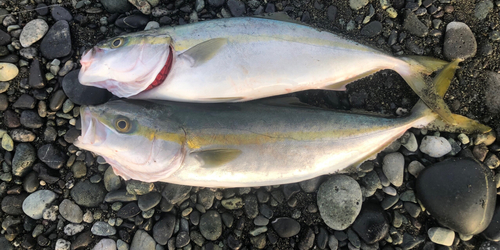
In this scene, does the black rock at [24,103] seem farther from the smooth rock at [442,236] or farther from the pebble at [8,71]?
the smooth rock at [442,236]

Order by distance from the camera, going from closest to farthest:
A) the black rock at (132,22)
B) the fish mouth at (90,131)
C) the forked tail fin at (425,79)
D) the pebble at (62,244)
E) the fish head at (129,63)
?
the fish mouth at (90,131)
the fish head at (129,63)
the forked tail fin at (425,79)
the pebble at (62,244)
the black rock at (132,22)

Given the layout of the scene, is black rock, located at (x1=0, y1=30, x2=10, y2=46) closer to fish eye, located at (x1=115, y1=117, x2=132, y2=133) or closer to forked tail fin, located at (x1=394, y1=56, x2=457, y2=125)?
fish eye, located at (x1=115, y1=117, x2=132, y2=133)

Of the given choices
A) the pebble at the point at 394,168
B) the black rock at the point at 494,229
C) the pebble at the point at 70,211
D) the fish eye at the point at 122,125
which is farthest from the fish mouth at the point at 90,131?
the black rock at the point at 494,229

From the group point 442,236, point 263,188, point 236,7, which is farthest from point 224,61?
point 442,236

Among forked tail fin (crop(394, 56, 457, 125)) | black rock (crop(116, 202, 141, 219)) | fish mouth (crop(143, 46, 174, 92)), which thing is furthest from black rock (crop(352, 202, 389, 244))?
fish mouth (crop(143, 46, 174, 92))

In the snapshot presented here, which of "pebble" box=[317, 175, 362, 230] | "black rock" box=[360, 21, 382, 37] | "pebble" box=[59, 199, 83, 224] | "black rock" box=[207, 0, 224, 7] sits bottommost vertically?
"pebble" box=[59, 199, 83, 224]

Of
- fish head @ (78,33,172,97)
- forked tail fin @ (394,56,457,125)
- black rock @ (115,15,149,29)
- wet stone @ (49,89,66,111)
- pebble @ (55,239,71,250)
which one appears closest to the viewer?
fish head @ (78,33,172,97)

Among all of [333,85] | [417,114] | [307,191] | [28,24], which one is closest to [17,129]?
[28,24]
